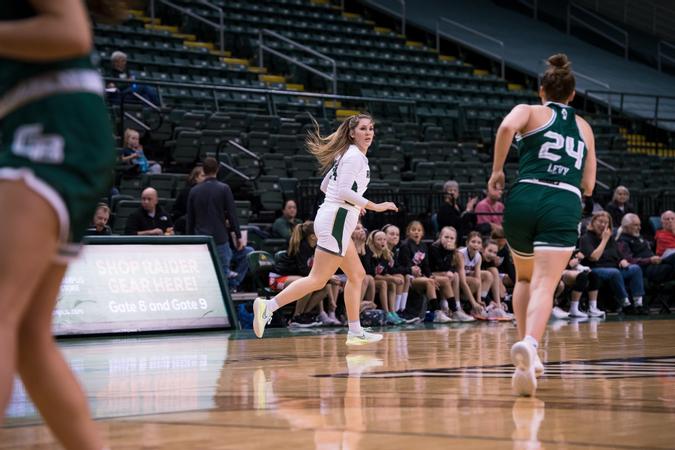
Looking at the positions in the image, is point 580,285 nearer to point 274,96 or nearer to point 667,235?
point 667,235

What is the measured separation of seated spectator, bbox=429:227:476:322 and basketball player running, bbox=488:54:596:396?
8.12 metres

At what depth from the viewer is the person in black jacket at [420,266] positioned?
1428cm

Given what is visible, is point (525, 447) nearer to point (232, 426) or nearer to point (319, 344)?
point (232, 426)

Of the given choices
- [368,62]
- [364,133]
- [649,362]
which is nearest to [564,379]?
[649,362]

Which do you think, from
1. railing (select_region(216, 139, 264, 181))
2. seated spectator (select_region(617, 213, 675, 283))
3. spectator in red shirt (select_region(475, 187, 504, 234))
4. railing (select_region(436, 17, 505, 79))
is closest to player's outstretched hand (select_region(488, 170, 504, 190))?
railing (select_region(216, 139, 264, 181))

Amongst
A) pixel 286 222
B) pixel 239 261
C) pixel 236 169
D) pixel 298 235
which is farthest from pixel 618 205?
pixel 239 261

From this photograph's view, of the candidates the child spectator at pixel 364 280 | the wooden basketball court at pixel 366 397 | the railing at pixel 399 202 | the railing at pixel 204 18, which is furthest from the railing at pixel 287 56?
the wooden basketball court at pixel 366 397

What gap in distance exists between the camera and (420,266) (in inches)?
568

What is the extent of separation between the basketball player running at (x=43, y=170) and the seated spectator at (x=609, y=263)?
13389 mm

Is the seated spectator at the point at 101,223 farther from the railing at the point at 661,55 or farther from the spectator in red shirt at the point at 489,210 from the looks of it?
the railing at the point at 661,55

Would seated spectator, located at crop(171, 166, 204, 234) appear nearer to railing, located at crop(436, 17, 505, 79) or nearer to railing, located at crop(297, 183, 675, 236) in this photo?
railing, located at crop(297, 183, 675, 236)

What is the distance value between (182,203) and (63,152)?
36.3 feet

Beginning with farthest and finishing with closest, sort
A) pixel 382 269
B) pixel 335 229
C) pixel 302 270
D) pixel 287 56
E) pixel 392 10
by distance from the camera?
1. pixel 392 10
2. pixel 287 56
3. pixel 382 269
4. pixel 302 270
5. pixel 335 229

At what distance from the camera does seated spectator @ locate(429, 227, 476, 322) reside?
14555 mm
